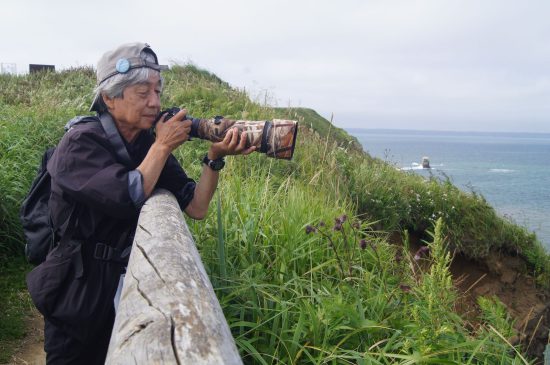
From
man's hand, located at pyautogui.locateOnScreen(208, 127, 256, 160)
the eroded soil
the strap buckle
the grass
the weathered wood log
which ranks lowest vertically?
the eroded soil

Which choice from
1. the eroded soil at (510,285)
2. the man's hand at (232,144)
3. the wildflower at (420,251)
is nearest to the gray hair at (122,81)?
the man's hand at (232,144)

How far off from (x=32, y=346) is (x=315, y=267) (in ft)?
7.64

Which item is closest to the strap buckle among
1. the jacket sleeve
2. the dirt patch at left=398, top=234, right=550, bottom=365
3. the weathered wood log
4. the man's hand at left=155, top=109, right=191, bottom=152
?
the jacket sleeve

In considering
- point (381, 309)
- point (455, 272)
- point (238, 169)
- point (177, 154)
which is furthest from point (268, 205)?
point (455, 272)

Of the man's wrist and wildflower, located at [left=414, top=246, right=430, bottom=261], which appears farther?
wildflower, located at [left=414, top=246, right=430, bottom=261]

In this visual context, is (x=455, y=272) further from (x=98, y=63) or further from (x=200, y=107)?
(x=98, y=63)

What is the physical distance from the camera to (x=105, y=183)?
7.27 feet

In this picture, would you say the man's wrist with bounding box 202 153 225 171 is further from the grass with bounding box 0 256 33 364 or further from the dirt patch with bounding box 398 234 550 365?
the dirt patch with bounding box 398 234 550 365

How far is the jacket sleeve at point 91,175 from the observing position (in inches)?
87.3

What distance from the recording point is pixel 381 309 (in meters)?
2.96

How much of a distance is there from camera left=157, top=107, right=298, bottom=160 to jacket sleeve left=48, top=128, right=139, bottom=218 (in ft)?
1.37

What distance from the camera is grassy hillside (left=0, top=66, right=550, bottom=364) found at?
8.55 ft

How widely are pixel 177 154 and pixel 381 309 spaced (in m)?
4.65

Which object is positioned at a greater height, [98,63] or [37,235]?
[98,63]
